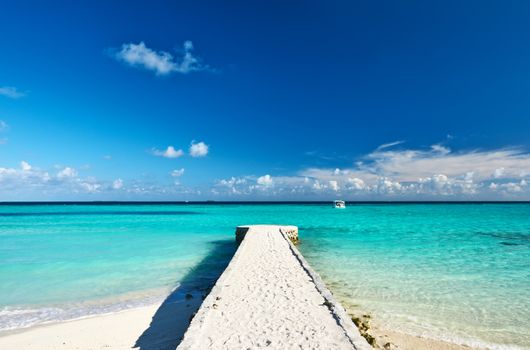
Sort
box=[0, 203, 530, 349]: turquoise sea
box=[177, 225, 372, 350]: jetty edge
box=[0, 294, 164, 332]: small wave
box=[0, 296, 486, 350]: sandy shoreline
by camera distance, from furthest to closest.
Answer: box=[0, 294, 164, 332]: small wave, box=[0, 203, 530, 349]: turquoise sea, box=[0, 296, 486, 350]: sandy shoreline, box=[177, 225, 372, 350]: jetty edge

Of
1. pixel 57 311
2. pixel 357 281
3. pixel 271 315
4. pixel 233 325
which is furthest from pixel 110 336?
pixel 357 281

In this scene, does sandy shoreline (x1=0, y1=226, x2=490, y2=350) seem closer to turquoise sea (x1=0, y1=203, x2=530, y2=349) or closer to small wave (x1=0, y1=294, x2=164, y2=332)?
small wave (x1=0, y1=294, x2=164, y2=332)

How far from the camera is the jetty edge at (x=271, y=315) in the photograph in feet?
16.2

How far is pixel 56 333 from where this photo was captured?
7141 millimetres

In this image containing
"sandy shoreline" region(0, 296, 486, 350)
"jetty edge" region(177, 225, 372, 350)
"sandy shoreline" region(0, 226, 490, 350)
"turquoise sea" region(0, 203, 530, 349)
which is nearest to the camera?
"jetty edge" region(177, 225, 372, 350)

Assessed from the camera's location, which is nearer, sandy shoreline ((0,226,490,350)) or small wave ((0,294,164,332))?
sandy shoreline ((0,226,490,350))

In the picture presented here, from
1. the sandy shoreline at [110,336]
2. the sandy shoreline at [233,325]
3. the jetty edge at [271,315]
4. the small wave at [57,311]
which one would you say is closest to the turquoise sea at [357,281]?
the small wave at [57,311]

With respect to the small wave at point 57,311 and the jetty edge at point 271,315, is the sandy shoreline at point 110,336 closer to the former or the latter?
the small wave at point 57,311

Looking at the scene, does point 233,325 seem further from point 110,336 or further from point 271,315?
point 110,336

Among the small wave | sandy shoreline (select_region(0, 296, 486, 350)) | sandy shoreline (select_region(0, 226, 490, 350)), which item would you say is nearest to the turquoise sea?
the small wave

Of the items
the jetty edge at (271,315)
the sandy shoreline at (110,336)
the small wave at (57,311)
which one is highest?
the jetty edge at (271,315)

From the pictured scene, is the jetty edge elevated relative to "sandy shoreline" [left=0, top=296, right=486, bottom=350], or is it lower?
elevated

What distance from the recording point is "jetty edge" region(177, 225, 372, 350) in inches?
194

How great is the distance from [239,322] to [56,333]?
4.44 meters
